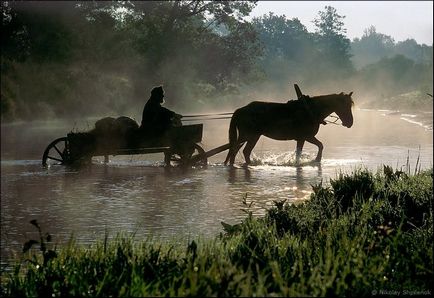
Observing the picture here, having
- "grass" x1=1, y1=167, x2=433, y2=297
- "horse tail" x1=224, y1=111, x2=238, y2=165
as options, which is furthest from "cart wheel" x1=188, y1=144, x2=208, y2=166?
"grass" x1=1, y1=167, x2=433, y2=297

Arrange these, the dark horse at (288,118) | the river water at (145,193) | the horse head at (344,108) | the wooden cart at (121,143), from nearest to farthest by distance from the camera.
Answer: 1. the river water at (145,193)
2. the wooden cart at (121,143)
3. the horse head at (344,108)
4. the dark horse at (288,118)

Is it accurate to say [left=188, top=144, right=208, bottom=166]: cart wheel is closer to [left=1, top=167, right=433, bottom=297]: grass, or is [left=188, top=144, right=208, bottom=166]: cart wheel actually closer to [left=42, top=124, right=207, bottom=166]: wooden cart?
[left=42, top=124, right=207, bottom=166]: wooden cart

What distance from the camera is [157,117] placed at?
21.2 metres

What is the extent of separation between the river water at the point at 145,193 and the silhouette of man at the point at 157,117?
1.27 meters

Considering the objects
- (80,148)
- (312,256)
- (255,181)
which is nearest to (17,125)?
(80,148)

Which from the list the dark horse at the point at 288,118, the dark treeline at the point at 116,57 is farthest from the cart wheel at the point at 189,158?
the dark treeline at the point at 116,57

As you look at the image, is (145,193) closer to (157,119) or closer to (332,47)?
(157,119)

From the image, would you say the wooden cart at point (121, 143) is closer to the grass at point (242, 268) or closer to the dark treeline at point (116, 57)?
the grass at point (242, 268)

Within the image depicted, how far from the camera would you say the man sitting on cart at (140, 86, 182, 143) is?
68.6ft

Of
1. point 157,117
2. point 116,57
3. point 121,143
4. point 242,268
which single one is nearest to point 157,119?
point 157,117

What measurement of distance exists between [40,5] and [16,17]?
2185mm

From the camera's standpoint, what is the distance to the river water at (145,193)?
12477 millimetres

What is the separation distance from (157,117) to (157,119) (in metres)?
0.06

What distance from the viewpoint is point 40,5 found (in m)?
53.9
